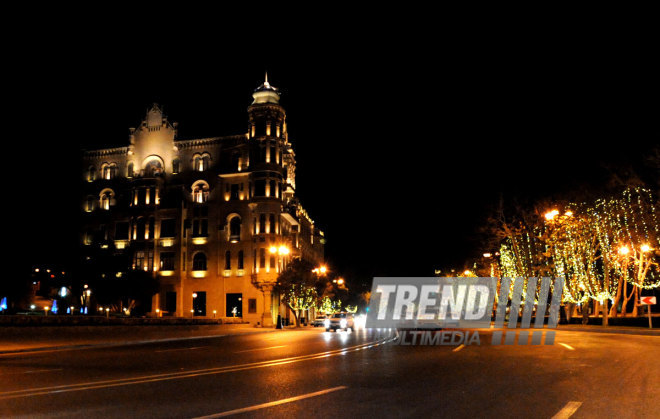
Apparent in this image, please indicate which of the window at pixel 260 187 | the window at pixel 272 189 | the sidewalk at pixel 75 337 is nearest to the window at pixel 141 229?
the window at pixel 260 187

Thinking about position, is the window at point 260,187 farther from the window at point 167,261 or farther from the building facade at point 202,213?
the window at point 167,261

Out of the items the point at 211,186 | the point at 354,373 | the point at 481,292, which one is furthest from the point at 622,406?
the point at 211,186

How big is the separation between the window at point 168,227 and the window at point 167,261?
2.24 m

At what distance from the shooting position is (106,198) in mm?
77750

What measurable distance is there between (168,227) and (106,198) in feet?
34.2

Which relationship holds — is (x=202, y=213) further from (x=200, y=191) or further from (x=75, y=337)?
(x=75, y=337)

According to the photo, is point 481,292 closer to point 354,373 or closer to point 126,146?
point 126,146

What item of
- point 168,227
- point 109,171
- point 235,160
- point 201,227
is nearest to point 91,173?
point 109,171

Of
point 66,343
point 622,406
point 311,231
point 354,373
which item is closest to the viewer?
point 622,406

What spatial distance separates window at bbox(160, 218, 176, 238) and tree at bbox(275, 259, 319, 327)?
49.8ft

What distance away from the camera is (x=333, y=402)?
912cm

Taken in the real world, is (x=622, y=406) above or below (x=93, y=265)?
below

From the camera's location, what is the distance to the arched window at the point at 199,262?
241 ft

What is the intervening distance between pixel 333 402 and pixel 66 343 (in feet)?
72.8
